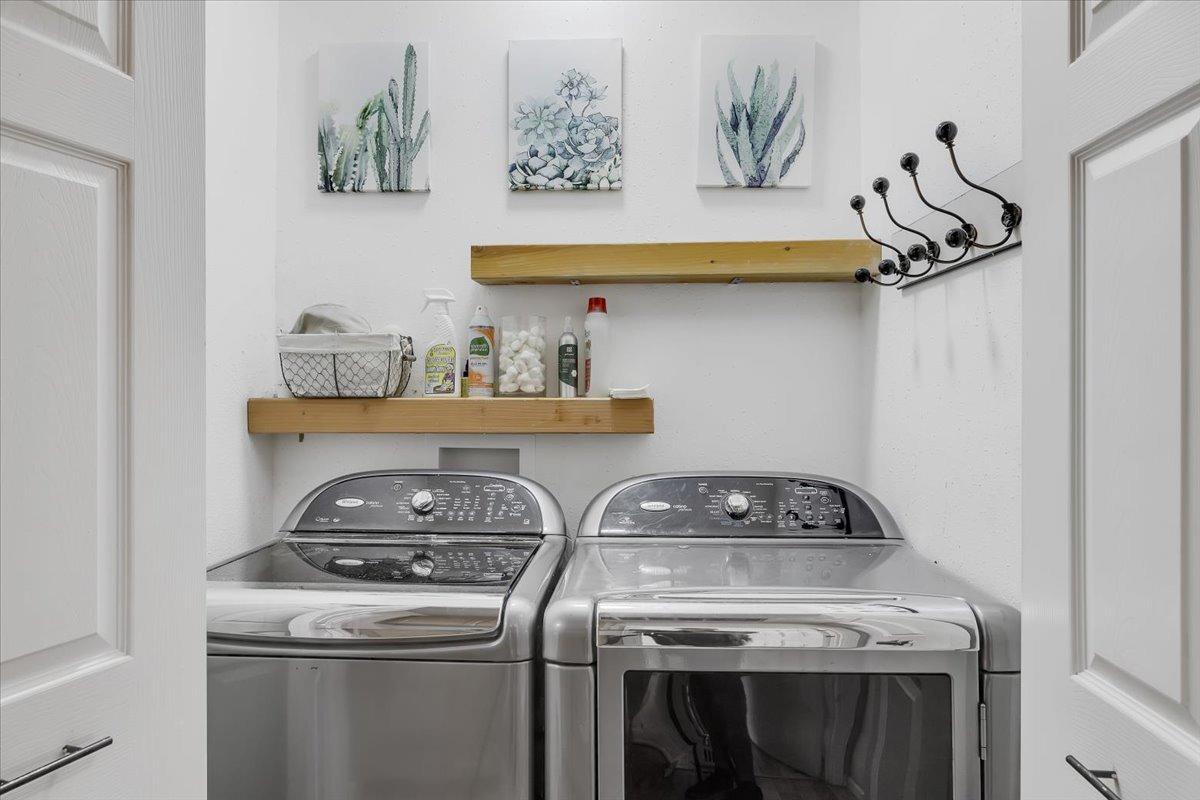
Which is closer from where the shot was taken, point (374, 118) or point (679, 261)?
point (679, 261)

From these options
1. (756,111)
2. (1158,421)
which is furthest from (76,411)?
(756,111)

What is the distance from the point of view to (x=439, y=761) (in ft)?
3.91

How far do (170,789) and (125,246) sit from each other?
58 cm

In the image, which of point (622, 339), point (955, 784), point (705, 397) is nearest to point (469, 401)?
point (622, 339)

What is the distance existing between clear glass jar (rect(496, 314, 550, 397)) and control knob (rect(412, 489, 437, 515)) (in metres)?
0.34

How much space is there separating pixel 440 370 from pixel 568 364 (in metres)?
0.35

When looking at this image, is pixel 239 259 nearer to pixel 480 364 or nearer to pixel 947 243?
pixel 480 364

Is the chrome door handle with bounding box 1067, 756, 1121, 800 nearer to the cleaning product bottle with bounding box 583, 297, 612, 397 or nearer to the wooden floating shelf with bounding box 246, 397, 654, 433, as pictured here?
the wooden floating shelf with bounding box 246, 397, 654, 433

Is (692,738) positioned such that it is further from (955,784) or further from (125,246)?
(125,246)

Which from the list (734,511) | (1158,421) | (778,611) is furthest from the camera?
(734,511)

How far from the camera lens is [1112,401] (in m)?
0.68

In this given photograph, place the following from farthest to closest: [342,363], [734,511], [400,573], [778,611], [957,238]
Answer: [342,363], [734,511], [400,573], [957,238], [778,611]

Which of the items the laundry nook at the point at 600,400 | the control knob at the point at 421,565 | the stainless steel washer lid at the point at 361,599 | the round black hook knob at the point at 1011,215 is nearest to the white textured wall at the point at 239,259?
the laundry nook at the point at 600,400

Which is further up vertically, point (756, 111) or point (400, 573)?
point (756, 111)
